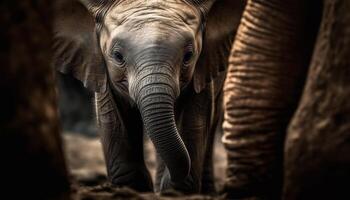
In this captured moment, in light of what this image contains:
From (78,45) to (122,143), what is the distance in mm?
801

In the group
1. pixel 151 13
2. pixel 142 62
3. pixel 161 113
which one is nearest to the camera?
pixel 161 113

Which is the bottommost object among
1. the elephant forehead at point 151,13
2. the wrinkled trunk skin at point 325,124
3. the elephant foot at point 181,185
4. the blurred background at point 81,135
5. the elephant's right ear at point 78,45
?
the blurred background at point 81,135

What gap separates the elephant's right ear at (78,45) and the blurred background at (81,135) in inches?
143

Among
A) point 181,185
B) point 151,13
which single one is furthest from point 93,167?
point 151,13

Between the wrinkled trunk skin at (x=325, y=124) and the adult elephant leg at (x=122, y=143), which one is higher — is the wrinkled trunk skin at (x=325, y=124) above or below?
above

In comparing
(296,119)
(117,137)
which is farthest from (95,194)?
(117,137)

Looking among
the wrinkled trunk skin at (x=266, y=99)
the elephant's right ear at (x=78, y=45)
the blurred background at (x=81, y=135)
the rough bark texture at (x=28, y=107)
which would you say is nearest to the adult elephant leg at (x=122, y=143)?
the elephant's right ear at (x=78, y=45)

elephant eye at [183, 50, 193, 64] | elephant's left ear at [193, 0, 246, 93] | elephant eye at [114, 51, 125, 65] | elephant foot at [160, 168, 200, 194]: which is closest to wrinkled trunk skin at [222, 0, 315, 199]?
elephant eye at [183, 50, 193, 64]

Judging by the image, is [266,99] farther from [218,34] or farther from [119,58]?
[218,34]

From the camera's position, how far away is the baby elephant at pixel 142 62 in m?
5.70

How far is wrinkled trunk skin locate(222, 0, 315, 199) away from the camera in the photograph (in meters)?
5.09

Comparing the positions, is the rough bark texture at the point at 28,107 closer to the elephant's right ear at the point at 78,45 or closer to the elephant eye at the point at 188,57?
the elephant eye at the point at 188,57

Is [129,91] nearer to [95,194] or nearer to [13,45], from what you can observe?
[95,194]

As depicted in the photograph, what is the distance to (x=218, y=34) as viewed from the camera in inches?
257
